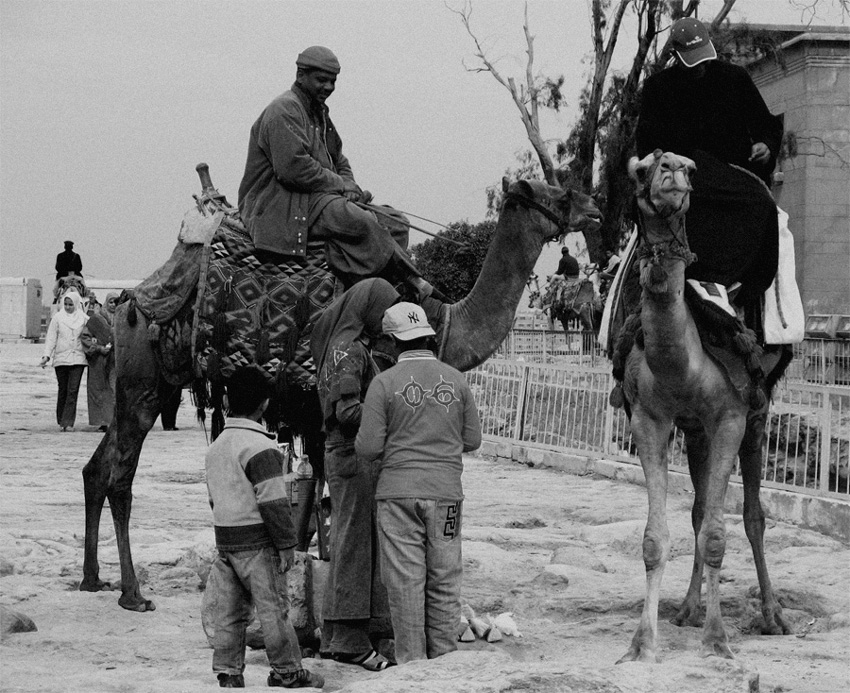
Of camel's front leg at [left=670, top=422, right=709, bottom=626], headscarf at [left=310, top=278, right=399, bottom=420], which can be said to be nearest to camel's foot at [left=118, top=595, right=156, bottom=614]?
headscarf at [left=310, top=278, right=399, bottom=420]

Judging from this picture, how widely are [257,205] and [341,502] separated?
248 centimetres

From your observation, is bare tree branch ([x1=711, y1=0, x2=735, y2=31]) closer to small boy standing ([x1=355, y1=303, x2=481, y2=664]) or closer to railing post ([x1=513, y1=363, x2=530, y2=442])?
railing post ([x1=513, y1=363, x2=530, y2=442])

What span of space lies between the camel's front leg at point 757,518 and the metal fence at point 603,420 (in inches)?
119

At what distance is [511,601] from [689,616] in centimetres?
121

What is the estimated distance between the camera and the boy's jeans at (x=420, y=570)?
19.5 feet

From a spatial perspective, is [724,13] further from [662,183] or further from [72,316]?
[662,183]

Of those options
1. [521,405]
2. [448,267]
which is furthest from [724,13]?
[521,405]

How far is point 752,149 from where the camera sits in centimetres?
779

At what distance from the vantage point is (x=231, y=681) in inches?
226

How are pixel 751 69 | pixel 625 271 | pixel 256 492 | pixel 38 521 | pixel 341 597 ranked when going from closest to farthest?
pixel 256 492
pixel 341 597
pixel 625 271
pixel 38 521
pixel 751 69

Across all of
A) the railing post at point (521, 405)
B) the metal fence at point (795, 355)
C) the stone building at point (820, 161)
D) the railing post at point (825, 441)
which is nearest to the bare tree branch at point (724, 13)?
the stone building at point (820, 161)

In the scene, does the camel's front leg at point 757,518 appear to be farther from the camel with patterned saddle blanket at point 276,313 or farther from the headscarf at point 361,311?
the headscarf at point 361,311

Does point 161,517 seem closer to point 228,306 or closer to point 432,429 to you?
point 228,306

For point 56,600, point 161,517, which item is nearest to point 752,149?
point 56,600
